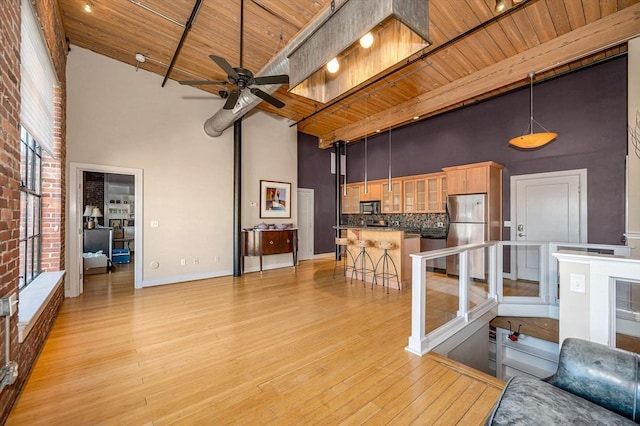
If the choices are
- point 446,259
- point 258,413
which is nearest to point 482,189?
point 446,259

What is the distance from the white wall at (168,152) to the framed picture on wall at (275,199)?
8.2 inches

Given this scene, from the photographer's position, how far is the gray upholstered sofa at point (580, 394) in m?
1.20

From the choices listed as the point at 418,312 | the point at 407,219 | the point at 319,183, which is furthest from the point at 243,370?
the point at 319,183

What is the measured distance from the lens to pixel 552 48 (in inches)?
147

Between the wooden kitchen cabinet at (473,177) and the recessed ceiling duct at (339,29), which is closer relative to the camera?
the recessed ceiling duct at (339,29)

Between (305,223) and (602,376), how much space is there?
6804 mm

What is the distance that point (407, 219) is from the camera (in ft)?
23.4

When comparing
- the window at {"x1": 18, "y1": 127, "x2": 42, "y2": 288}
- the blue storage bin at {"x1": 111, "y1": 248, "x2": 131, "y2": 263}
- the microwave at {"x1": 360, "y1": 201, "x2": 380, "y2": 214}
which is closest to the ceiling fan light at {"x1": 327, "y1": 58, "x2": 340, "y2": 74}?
the window at {"x1": 18, "y1": 127, "x2": 42, "y2": 288}

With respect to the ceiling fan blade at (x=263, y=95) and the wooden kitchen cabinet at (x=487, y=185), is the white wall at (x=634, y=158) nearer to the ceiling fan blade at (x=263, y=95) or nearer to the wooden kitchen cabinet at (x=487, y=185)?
the wooden kitchen cabinet at (x=487, y=185)

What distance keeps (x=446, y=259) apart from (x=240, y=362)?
4485 millimetres

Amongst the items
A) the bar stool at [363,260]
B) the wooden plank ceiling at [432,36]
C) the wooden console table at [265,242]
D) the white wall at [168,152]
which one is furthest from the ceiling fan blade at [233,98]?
the bar stool at [363,260]

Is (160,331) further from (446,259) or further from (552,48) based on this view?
(552,48)

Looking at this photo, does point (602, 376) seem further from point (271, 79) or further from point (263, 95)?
point (263, 95)

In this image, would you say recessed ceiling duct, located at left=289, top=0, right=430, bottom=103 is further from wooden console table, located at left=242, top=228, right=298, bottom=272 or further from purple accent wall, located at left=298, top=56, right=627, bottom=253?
purple accent wall, located at left=298, top=56, right=627, bottom=253
